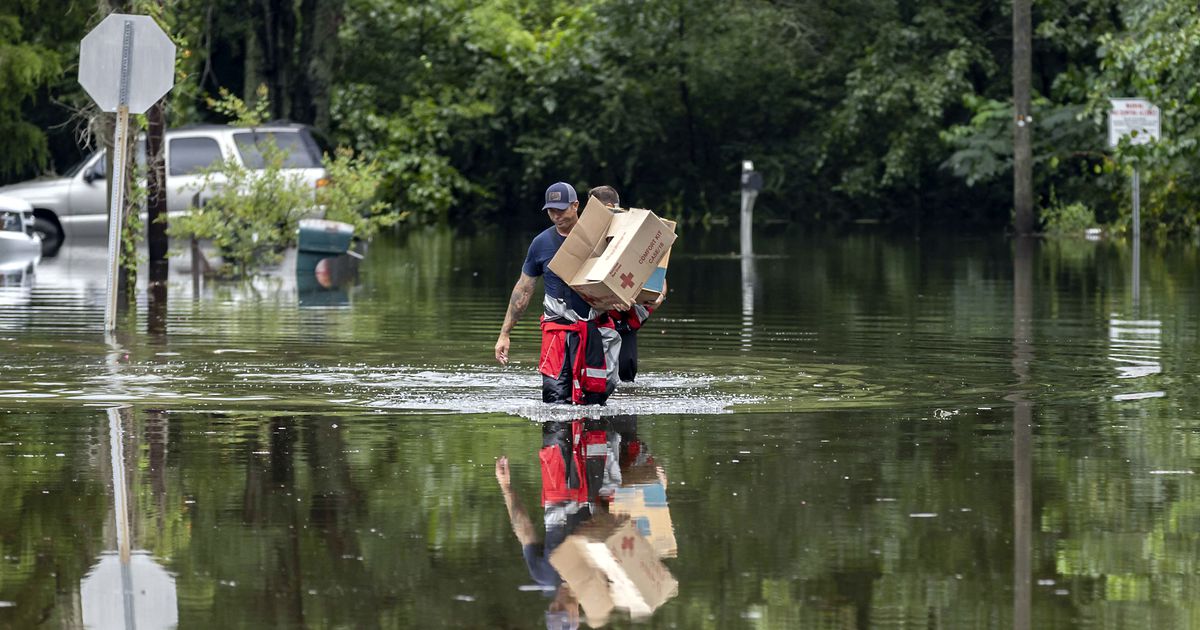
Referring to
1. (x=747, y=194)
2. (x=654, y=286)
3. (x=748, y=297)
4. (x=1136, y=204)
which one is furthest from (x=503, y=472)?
(x=1136, y=204)

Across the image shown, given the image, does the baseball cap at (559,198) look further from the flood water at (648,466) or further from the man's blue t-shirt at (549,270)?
the flood water at (648,466)

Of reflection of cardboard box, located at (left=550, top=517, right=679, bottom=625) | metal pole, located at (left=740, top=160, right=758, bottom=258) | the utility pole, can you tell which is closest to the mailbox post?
metal pole, located at (left=740, top=160, right=758, bottom=258)

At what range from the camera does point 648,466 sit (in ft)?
33.7

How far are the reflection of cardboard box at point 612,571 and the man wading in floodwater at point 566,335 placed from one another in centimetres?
401

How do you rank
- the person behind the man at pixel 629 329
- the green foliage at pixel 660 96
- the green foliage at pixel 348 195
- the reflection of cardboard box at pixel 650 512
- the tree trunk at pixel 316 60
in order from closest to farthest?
the reflection of cardboard box at pixel 650 512 < the person behind the man at pixel 629 329 < the green foliage at pixel 348 195 < the green foliage at pixel 660 96 < the tree trunk at pixel 316 60

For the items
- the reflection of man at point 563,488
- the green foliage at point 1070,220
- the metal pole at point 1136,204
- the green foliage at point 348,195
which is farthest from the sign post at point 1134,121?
the reflection of man at point 563,488

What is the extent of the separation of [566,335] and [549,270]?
0.38 meters

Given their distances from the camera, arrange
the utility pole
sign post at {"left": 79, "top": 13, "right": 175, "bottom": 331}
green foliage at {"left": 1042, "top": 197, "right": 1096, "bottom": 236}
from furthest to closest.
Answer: green foliage at {"left": 1042, "top": 197, "right": 1096, "bottom": 236} < the utility pole < sign post at {"left": 79, "top": 13, "right": 175, "bottom": 331}

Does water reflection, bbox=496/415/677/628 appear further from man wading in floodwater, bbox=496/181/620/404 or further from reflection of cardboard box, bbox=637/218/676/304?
reflection of cardboard box, bbox=637/218/676/304

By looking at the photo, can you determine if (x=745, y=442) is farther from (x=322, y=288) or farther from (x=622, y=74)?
(x=622, y=74)

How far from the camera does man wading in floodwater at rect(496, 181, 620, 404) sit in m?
12.7

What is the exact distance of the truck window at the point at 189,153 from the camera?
109 feet

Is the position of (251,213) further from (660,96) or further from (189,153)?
(660,96)

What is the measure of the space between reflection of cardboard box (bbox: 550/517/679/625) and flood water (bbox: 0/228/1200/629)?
0.08 m
